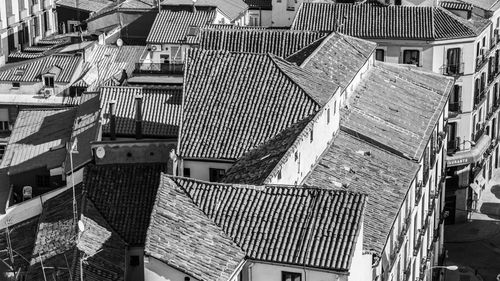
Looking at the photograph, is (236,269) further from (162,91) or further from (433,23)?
(433,23)

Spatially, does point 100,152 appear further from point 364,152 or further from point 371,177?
point 371,177

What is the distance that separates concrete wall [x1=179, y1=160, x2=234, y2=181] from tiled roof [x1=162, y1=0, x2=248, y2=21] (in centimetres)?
4877

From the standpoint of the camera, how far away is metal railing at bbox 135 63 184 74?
100 meters

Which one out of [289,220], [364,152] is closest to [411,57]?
[364,152]

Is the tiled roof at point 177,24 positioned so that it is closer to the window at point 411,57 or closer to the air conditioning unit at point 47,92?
the air conditioning unit at point 47,92

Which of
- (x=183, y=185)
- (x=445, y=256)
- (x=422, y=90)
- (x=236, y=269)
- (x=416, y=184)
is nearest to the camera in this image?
(x=236, y=269)

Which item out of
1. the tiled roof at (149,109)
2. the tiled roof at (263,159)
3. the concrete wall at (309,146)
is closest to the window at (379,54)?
the tiled roof at (149,109)

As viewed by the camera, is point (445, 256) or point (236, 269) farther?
point (445, 256)

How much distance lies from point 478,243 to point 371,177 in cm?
3645

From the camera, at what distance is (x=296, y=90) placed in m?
69.2

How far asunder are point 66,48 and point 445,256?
4483cm

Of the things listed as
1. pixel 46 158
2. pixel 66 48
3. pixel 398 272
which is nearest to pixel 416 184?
pixel 398 272

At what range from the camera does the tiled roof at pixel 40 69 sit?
341 feet

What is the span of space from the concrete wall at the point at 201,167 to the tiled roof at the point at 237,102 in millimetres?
799
